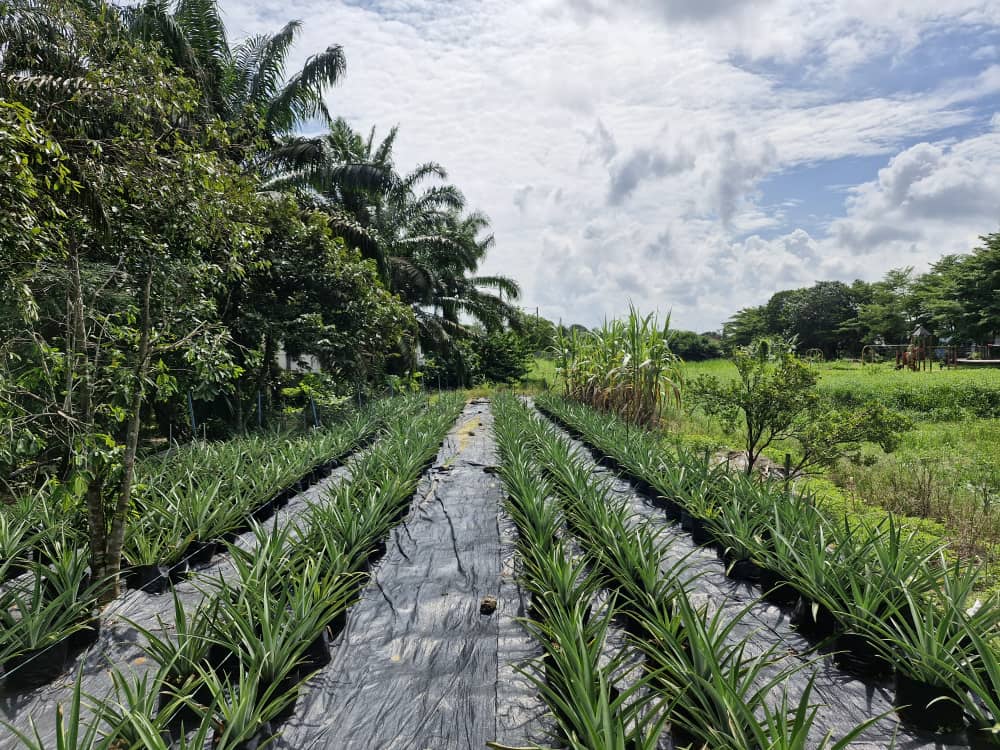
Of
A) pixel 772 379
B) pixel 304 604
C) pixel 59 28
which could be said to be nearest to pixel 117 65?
pixel 59 28

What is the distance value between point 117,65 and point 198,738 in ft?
12.7

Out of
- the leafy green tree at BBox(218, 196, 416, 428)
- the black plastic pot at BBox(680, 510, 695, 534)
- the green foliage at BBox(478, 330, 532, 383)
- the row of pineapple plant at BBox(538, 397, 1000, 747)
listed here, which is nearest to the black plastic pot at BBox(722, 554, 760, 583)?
the row of pineapple plant at BBox(538, 397, 1000, 747)

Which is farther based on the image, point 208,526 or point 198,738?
point 208,526

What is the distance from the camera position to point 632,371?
26.9 feet

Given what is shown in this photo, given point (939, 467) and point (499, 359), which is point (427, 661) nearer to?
point (939, 467)

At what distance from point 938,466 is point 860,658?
18.5 feet

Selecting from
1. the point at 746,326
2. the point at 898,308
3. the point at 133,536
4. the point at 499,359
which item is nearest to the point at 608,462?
the point at 133,536

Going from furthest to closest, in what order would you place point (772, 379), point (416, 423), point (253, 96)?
point (253, 96), point (416, 423), point (772, 379)

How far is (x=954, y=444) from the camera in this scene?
25.5 feet

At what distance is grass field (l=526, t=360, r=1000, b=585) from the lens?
4309 millimetres

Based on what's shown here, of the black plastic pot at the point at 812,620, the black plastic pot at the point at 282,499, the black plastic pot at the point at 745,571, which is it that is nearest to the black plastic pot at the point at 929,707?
the black plastic pot at the point at 812,620

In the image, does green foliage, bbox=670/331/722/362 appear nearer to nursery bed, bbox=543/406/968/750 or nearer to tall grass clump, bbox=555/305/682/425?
tall grass clump, bbox=555/305/682/425

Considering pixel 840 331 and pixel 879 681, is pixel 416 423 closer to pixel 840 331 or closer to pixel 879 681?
pixel 879 681

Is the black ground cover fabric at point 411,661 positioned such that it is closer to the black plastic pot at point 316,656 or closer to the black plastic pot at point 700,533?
the black plastic pot at point 316,656
